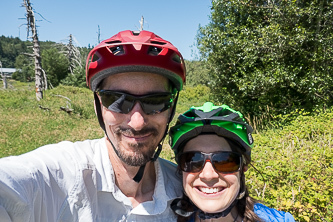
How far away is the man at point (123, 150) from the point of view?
58.2 inches

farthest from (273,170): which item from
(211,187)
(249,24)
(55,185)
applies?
(249,24)

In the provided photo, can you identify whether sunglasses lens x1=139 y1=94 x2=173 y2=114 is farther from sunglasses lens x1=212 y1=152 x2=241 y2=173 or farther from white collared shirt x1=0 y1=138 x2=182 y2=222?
sunglasses lens x1=212 y1=152 x2=241 y2=173

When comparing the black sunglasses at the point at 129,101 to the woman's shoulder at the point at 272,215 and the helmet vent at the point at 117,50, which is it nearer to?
the helmet vent at the point at 117,50

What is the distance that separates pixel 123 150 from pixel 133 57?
75 centimetres

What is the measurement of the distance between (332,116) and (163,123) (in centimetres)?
742

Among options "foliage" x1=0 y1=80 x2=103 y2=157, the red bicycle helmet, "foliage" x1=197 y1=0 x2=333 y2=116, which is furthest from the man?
"foliage" x1=197 y1=0 x2=333 y2=116

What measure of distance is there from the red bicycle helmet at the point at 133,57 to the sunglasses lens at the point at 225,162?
770 millimetres

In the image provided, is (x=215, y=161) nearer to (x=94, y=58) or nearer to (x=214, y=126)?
(x=214, y=126)

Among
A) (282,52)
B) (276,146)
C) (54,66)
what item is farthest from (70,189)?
(54,66)

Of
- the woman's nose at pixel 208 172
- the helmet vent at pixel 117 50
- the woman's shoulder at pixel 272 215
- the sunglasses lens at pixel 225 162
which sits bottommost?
the woman's shoulder at pixel 272 215

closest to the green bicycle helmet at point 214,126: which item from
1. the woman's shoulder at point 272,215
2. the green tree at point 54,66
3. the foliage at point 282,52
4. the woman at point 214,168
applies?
the woman at point 214,168

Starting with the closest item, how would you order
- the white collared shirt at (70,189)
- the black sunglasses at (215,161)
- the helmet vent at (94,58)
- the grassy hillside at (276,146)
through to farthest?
1. the white collared shirt at (70,189)
2. the black sunglasses at (215,161)
3. the helmet vent at (94,58)
4. the grassy hillside at (276,146)

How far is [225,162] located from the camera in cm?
196

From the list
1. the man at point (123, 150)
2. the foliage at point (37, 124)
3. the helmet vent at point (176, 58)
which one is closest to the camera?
the man at point (123, 150)
